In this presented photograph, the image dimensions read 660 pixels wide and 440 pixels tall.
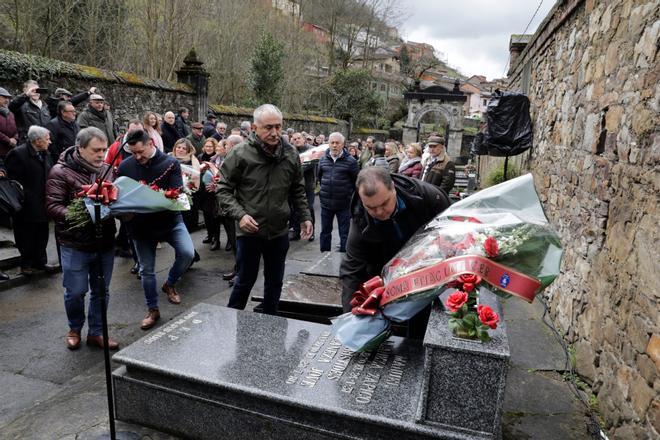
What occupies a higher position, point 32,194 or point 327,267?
point 32,194

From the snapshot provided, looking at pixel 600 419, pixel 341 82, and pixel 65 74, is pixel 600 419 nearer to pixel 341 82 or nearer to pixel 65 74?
pixel 65 74

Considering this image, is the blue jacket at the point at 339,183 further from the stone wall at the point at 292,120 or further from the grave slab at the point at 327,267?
the stone wall at the point at 292,120

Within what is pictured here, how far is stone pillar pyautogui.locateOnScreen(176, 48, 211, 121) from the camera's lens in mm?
12344

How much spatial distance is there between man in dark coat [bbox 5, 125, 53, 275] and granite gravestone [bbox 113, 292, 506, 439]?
3440 millimetres

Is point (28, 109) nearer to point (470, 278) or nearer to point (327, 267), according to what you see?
point (327, 267)

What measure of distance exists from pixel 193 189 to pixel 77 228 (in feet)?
8.47

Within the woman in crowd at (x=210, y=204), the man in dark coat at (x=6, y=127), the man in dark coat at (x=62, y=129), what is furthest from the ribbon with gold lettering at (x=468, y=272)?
the man in dark coat at (x=6, y=127)

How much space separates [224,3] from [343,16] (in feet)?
56.3

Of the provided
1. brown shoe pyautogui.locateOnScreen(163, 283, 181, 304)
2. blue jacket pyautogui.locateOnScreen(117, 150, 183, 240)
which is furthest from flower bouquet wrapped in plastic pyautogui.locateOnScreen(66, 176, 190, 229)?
brown shoe pyautogui.locateOnScreen(163, 283, 181, 304)

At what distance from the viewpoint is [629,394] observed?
9.71ft

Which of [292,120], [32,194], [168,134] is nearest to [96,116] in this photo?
[168,134]

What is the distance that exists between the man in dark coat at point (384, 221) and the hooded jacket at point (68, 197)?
2.12m

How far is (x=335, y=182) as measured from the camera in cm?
705

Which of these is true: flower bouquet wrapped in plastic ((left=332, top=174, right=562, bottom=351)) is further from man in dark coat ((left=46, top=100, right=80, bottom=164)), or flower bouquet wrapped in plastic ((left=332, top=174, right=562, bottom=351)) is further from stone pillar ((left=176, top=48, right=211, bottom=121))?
stone pillar ((left=176, top=48, right=211, bottom=121))
